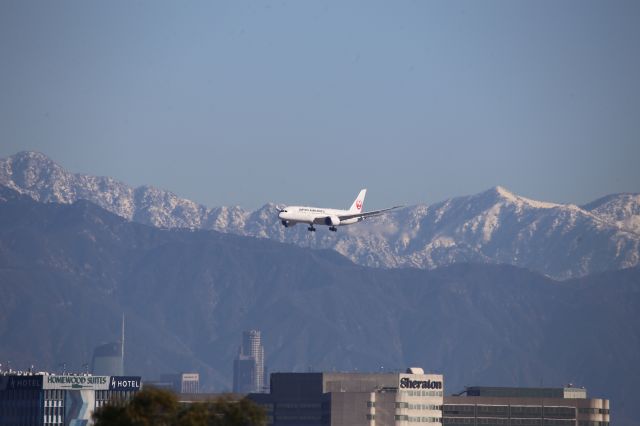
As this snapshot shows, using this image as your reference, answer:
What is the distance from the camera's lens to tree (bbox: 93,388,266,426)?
13700cm

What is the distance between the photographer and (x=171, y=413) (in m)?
140

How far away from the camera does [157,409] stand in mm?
139750

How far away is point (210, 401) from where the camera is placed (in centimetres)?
14700

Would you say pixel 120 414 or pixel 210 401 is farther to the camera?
pixel 210 401

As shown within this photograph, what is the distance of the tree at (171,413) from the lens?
449 feet

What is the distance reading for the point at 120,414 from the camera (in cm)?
13725

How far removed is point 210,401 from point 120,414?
11.8m

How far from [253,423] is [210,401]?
19.6ft

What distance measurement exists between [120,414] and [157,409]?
3.69 meters

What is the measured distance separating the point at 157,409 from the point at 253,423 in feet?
27.4

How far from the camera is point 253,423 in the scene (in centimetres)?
14262
